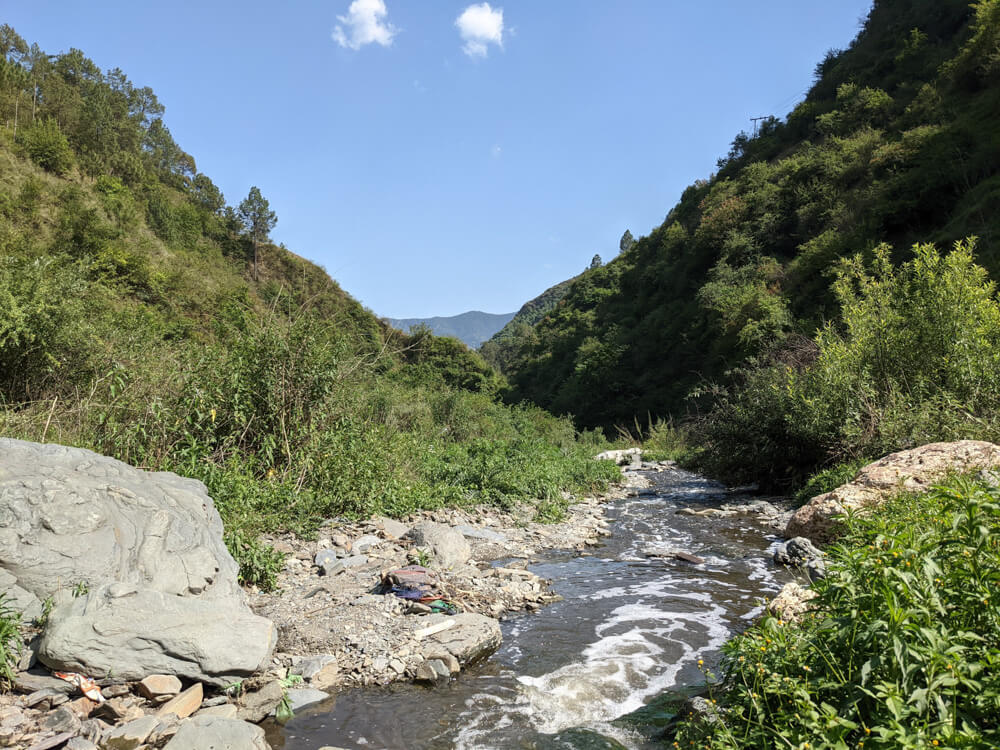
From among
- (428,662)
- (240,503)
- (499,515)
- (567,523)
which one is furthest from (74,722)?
(567,523)

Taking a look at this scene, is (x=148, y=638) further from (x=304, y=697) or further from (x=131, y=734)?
(x=304, y=697)

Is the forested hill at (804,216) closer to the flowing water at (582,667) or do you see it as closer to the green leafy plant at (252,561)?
the flowing water at (582,667)

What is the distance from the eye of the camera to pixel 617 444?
29047 millimetres

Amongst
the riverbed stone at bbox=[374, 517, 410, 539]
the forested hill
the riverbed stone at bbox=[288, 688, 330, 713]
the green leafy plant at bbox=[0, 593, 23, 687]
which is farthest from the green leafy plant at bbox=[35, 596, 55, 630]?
the forested hill

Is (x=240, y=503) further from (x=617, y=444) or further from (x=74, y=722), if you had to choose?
(x=617, y=444)

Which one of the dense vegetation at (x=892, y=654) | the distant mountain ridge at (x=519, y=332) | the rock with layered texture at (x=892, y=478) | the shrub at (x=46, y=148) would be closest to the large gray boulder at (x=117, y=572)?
the dense vegetation at (x=892, y=654)

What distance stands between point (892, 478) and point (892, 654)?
253 inches

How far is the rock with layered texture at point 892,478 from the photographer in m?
7.11

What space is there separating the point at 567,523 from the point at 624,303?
137 ft

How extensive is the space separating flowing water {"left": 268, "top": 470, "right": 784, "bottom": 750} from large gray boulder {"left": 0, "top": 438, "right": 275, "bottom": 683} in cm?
82

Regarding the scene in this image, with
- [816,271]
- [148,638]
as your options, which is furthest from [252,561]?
[816,271]

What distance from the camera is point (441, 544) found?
7543 millimetres

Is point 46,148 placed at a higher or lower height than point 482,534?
higher

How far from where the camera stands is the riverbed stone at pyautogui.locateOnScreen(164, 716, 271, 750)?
3.30 meters
